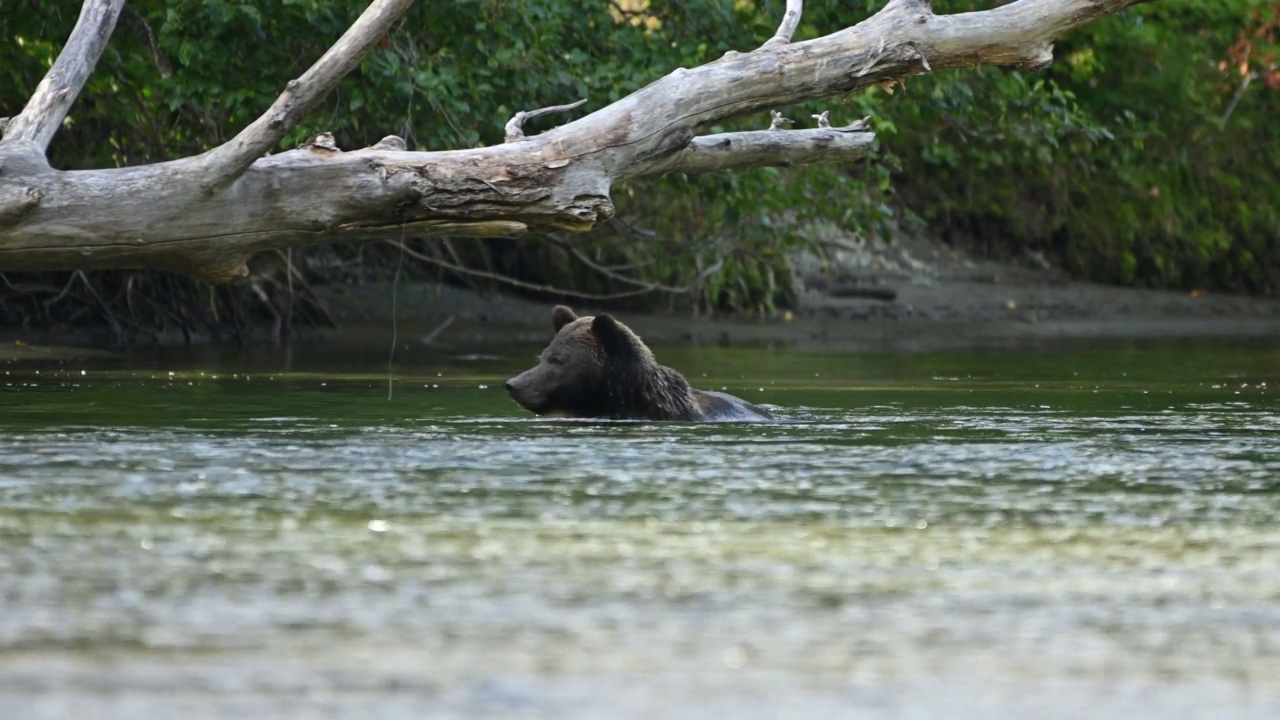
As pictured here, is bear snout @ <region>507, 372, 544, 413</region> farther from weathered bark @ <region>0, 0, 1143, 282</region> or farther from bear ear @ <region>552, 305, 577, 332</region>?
weathered bark @ <region>0, 0, 1143, 282</region>

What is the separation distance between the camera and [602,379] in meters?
10.0

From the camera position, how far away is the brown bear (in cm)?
983

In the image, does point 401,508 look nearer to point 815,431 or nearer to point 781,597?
point 781,597

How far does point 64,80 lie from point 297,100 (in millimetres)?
1398

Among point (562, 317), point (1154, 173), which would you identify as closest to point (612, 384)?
point (562, 317)

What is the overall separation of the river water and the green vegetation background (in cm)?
334

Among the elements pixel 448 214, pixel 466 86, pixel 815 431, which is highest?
pixel 466 86

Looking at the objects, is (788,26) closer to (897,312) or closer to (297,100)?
(297,100)

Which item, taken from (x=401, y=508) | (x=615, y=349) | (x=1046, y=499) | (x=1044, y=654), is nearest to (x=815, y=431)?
(x=615, y=349)

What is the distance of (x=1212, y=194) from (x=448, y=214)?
17324 mm

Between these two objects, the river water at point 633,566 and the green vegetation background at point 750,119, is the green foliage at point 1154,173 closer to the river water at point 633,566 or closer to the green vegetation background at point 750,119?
the green vegetation background at point 750,119

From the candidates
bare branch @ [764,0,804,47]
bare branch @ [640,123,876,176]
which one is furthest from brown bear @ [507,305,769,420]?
bare branch @ [764,0,804,47]

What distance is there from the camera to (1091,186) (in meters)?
23.6

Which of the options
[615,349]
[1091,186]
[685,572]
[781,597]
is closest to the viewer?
[781,597]
